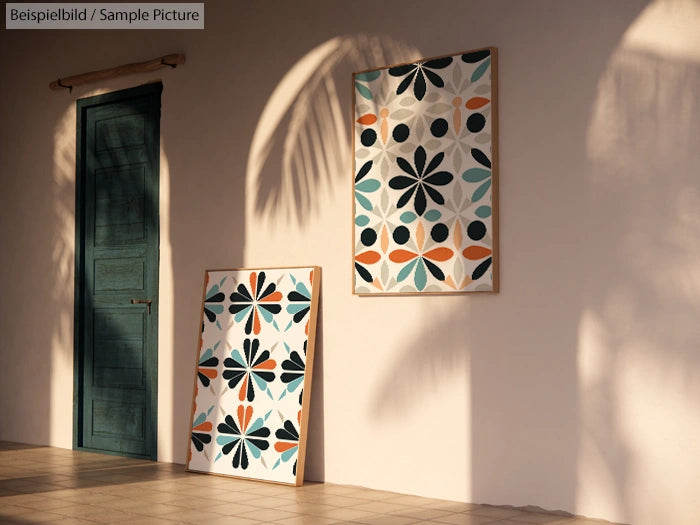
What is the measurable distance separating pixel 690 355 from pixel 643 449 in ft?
1.65

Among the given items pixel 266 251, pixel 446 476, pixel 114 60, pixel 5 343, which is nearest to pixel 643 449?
pixel 446 476

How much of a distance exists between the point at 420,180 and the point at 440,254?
0.45m

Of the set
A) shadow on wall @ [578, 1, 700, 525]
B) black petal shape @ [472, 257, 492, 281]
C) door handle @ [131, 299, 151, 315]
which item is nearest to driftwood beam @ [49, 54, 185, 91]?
door handle @ [131, 299, 151, 315]

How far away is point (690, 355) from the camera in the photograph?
4.35m

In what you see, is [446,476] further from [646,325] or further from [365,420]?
[646,325]

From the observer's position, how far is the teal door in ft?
22.3

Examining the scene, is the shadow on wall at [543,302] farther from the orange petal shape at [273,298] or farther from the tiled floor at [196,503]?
the orange petal shape at [273,298]

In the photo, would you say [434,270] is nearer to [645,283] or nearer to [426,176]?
[426,176]

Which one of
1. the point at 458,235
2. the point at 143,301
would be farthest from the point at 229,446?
the point at 458,235

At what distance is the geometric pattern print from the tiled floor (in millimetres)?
1171

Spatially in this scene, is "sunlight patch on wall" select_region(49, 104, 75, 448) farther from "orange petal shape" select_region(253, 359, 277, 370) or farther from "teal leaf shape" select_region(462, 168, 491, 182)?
"teal leaf shape" select_region(462, 168, 491, 182)

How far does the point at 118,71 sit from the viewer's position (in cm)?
698

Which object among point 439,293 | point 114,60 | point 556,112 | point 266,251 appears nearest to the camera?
point 556,112

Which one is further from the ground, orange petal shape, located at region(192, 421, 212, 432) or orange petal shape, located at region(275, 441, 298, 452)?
orange petal shape, located at region(192, 421, 212, 432)
